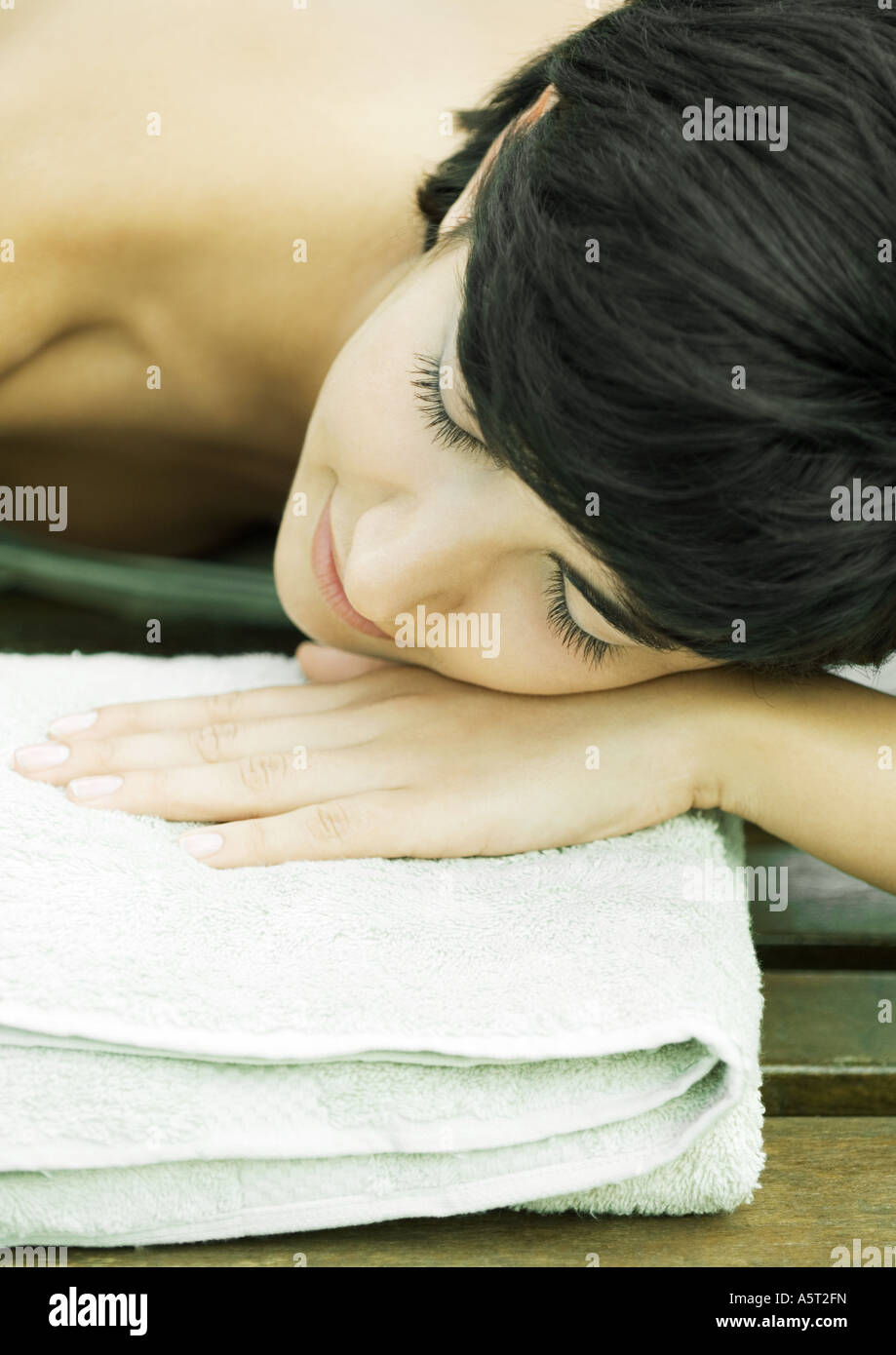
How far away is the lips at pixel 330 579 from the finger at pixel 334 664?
5 cm

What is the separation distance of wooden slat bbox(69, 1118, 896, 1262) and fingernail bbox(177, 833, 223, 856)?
0.24 metres

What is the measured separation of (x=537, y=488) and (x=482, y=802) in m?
0.24

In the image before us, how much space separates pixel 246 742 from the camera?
2.97 ft

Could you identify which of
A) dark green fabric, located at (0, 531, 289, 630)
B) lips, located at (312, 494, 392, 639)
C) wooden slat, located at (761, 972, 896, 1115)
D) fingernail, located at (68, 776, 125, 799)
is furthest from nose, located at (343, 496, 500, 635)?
dark green fabric, located at (0, 531, 289, 630)

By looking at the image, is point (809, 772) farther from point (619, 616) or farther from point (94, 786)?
point (94, 786)

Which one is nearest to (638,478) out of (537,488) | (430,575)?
(537,488)

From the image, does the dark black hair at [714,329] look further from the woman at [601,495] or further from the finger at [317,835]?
the finger at [317,835]

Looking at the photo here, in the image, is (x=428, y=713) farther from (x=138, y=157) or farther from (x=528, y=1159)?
(x=138, y=157)

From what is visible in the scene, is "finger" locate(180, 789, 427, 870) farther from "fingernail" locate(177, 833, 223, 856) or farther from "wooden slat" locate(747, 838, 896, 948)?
"wooden slat" locate(747, 838, 896, 948)

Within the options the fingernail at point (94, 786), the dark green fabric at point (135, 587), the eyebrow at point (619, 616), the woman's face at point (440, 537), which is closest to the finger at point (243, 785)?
the fingernail at point (94, 786)

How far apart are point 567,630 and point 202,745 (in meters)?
0.28

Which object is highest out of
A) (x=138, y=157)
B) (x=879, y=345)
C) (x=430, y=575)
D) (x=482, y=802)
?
(x=138, y=157)

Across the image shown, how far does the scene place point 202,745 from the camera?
0.90 metres

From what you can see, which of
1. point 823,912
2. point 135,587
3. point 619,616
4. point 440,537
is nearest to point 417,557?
point 440,537
